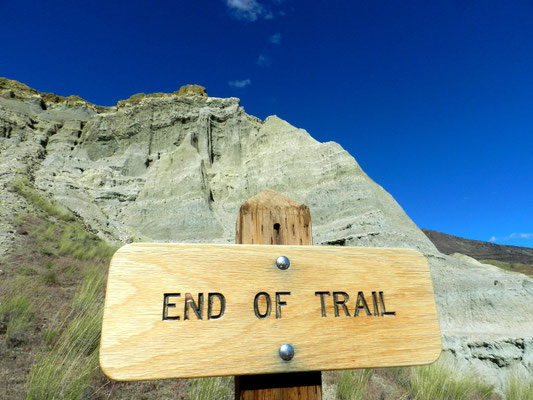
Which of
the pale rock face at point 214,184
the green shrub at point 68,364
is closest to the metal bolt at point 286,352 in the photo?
the green shrub at point 68,364

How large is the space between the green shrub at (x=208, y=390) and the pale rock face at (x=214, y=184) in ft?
25.6

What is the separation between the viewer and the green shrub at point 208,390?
274 cm

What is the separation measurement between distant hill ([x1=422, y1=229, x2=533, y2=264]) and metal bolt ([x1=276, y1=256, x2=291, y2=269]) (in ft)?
281

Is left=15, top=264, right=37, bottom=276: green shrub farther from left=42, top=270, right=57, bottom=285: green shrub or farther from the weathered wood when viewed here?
the weathered wood

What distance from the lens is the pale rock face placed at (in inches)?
359

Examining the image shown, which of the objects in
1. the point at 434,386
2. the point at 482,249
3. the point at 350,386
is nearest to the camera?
the point at 350,386

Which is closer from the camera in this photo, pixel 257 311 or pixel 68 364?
pixel 257 311

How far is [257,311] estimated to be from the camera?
3.71ft

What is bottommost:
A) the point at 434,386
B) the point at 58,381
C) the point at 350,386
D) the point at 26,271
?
the point at 434,386

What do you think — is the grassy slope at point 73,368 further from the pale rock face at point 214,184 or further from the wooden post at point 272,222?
the pale rock face at point 214,184

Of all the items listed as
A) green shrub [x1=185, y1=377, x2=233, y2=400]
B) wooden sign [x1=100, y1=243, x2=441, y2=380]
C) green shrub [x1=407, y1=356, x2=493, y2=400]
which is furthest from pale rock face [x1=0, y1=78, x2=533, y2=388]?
wooden sign [x1=100, y1=243, x2=441, y2=380]

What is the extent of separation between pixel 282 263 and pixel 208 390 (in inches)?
86.4

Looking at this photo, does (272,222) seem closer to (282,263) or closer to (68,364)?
(282,263)

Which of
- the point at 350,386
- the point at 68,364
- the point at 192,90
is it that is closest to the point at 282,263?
the point at 68,364
